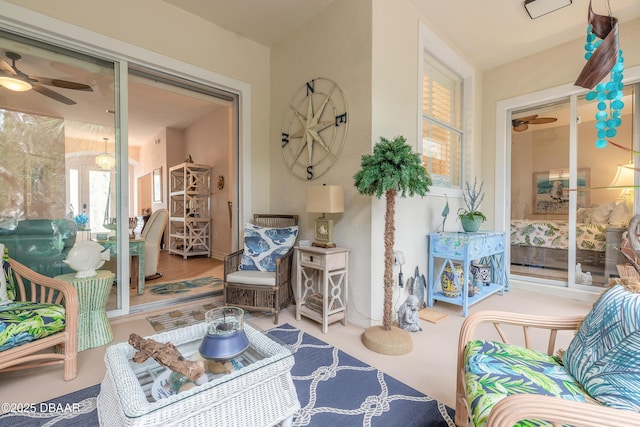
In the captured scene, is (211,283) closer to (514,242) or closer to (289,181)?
(289,181)

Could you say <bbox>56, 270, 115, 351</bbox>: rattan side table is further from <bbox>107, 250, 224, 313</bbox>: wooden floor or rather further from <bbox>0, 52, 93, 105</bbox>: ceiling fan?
<bbox>0, 52, 93, 105</bbox>: ceiling fan

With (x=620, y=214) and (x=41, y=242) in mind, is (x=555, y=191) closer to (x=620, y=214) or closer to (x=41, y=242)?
(x=620, y=214)

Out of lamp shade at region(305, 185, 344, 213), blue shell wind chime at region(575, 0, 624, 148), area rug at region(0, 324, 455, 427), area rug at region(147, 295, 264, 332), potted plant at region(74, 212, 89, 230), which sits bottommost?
area rug at region(0, 324, 455, 427)

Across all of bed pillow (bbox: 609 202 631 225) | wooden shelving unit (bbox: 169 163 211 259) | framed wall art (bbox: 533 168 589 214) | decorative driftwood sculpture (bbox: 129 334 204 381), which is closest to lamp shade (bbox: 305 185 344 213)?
decorative driftwood sculpture (bbox: 129 334 204 381)

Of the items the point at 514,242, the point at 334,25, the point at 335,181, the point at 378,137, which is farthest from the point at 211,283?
the point at 514,242

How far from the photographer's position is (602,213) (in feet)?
10.9

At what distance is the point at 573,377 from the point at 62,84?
383 cm

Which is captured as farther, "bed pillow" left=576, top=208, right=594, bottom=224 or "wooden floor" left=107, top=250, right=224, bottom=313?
"bed pillow" left=576, top=208, right=594, bottom=224

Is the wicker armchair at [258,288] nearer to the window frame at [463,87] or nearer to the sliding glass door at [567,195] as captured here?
the window frame at [463,87]

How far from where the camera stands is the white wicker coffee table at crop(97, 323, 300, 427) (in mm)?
938

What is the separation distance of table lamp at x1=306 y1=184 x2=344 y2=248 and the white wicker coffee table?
1.30 metres

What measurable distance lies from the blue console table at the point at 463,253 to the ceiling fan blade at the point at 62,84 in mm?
3601

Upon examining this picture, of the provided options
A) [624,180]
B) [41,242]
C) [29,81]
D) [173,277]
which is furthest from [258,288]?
[624,180]

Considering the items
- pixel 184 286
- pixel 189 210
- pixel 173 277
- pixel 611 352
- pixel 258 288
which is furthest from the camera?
pixel 189 210
